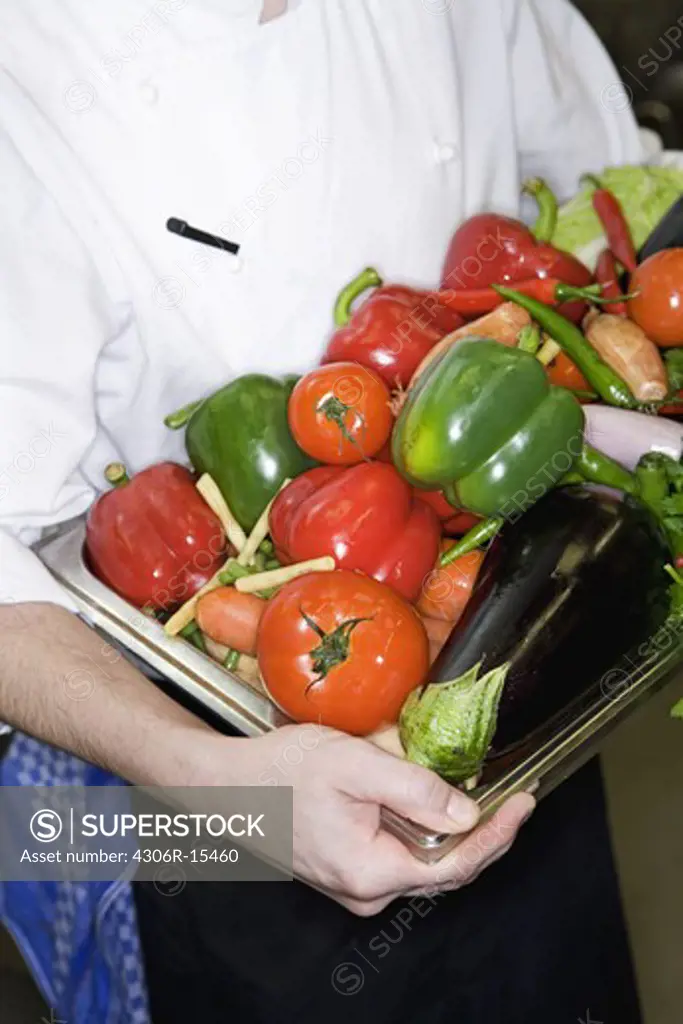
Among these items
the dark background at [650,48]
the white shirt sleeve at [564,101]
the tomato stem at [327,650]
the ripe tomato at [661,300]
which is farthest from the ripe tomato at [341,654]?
the dark background at [650,48]

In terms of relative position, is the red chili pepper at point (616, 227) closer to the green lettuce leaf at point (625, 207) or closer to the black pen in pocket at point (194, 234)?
the green lettuce leaf at point (625, 207)

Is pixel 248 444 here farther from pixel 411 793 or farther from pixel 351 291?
pixel 411 793

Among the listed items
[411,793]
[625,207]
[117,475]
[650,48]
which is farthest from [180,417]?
[650,48]

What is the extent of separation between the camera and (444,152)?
3.39ft

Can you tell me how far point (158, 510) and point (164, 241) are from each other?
198mm

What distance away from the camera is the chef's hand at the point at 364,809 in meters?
0.68

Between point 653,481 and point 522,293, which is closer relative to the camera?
point 653,481

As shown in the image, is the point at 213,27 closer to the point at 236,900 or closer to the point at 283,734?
the point at 283,734

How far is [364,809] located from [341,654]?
0.30 feet

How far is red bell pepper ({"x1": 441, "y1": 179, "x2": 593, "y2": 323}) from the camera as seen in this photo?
999 millimetres

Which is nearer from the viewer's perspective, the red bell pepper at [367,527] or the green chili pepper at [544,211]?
the red bell pepper at [367,527]

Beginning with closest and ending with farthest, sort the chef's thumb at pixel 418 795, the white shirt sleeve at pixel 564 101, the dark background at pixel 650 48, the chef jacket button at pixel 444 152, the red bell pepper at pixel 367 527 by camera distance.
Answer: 1. the chef's thumb at pixel 418 795
2. the red bell pepper at pixel 367 527
3. the chef jacket button at pixel 444 152
4. the white shirt sleeve at pixel 564 101
5. the dark background at pixel 650 48

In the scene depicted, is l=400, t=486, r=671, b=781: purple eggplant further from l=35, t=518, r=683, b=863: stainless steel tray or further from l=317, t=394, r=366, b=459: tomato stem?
l=317, t=394, r=366, b=459: tomato stem

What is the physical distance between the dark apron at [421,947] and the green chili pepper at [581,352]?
1.01 feet
